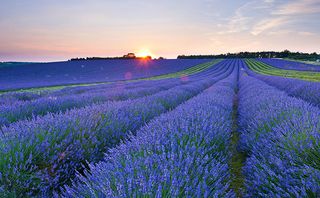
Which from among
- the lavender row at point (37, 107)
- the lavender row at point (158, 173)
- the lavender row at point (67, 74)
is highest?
the lavender row at point (158, 173)

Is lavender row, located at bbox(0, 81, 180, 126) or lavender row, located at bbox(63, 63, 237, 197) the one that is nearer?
lavender row, located at bbox(63, 63, 237, 197)

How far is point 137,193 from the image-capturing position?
1.10m

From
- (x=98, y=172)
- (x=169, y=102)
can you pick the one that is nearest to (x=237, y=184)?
(x=98, y=172)

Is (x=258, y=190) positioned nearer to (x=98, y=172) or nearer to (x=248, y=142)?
(x=98, y=172)

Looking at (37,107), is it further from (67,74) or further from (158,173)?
(67,74)

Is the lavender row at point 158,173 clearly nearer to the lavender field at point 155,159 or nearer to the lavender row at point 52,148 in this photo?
the lavender field at point 155,159

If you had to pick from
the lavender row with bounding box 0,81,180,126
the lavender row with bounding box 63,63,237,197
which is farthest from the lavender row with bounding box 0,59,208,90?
the lavender row with bounding box 63,63,237,197

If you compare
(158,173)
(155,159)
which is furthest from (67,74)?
(158,173)

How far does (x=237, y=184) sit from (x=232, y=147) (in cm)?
105

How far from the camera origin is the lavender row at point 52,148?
71.7 inches

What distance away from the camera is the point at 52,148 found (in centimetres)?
216

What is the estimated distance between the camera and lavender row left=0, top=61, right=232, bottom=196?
71.7 inches

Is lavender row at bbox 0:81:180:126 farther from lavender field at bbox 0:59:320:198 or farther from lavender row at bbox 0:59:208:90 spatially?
lavender row at bbox 0:59:208:90

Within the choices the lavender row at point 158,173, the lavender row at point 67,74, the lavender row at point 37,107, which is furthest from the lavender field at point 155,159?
the lavender row at point 67,74
